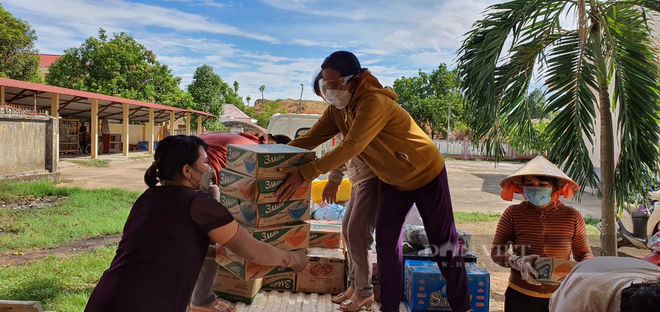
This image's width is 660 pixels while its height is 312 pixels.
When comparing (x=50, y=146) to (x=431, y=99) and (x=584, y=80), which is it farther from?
(x=431, y=99)

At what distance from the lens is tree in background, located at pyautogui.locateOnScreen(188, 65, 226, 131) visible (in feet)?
125

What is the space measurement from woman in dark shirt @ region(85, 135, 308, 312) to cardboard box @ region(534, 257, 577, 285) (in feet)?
5.40

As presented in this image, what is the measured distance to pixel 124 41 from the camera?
29234mm

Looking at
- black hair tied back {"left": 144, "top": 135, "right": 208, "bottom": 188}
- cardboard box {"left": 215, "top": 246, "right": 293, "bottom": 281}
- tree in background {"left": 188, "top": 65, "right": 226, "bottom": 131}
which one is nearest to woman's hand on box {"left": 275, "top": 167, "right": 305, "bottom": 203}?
cardboard box {"left": 215, "top": 246, "right": 293, "bottom": 281}

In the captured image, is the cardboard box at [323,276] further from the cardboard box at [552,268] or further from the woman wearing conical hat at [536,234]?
the cardboard box at [552,268]

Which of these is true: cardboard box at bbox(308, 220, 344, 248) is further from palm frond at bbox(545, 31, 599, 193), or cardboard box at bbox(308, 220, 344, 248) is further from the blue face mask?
palm frond at bbox(545, 31, 599, 193)

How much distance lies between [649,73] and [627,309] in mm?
3445

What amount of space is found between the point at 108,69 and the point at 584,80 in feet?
98.8

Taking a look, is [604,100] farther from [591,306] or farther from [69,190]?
[69,190]

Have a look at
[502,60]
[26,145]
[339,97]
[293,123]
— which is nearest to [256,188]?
[339,97]

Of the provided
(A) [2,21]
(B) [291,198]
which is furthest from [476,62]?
(A) [2,21]

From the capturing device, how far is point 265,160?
2332 mm

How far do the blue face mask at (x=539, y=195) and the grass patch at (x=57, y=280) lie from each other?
3.70 meters

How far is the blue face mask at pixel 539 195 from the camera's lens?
273 centimetres
